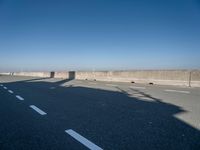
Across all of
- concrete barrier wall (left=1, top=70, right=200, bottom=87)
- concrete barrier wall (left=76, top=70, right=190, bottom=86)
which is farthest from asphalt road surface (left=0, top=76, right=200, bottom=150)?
concrete barrier wall (left=76, top=70, right=190, bottom=86)

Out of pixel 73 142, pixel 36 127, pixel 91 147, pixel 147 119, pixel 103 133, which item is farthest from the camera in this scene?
pixel 147 119

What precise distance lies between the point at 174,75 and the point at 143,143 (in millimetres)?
14343

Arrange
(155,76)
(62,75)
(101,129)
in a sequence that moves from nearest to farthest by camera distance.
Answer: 1. (101,129)
2. (155,76)
3. (62,75)

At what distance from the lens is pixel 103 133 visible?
4715 millimetres

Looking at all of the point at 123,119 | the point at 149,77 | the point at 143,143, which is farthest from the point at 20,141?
the point at 149,77

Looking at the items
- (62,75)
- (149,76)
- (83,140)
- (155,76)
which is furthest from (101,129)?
(62,75)

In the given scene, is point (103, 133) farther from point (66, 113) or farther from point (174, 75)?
point (174, 75)

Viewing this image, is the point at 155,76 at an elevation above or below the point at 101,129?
above

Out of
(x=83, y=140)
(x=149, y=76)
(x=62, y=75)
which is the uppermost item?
(x=149, y=76)

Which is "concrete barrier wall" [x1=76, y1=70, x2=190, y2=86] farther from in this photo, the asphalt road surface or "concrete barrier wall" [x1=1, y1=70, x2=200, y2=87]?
the asphalt road surface

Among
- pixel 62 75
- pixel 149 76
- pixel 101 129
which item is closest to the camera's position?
pixel 101 129

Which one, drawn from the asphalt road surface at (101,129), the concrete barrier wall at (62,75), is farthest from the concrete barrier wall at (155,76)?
the asphalt road surface at (101,129)

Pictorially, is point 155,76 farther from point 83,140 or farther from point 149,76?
point 83,140

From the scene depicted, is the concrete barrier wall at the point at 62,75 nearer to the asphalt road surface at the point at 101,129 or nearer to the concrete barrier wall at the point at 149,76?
the concrete barrier wall at the point at 149,76
